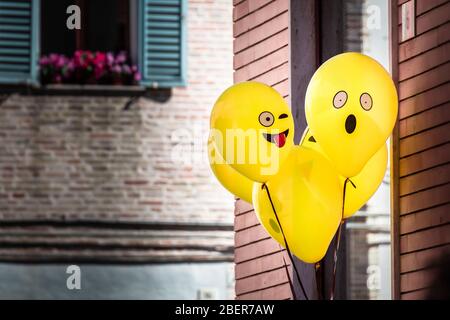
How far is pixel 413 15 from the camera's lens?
248 inches

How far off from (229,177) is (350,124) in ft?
2.34

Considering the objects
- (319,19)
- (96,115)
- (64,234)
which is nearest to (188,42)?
(96,115)

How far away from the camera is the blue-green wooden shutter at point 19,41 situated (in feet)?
41.6

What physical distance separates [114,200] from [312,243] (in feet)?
23.6

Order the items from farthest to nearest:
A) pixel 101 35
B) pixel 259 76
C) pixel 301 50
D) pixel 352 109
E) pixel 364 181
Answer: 1. pixel 101 35
2. pixel 259 76
3. pixel 301 50
4. pixel 364 181
5. pixel 352 109

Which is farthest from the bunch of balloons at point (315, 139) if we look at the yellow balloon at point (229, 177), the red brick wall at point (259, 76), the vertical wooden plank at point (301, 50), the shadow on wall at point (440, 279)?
the red brick wall at point (259, 76)

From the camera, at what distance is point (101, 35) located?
12969 mm

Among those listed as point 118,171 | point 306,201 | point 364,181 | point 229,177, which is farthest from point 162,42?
point 306,201

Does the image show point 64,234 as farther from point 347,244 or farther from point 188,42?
point 347,244

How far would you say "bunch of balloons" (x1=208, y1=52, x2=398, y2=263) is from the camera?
5.67 meters

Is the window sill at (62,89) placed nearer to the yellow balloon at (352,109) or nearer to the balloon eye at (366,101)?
the yellow balloon at (352,109)

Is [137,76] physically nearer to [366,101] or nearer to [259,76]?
[259,76]

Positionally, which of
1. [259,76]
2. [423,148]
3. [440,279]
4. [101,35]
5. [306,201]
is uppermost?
[101,35]

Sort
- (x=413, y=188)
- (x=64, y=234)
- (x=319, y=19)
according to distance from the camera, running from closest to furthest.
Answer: (x=413, y=188)
(x=319, y=19)
(x=64, y=234)
